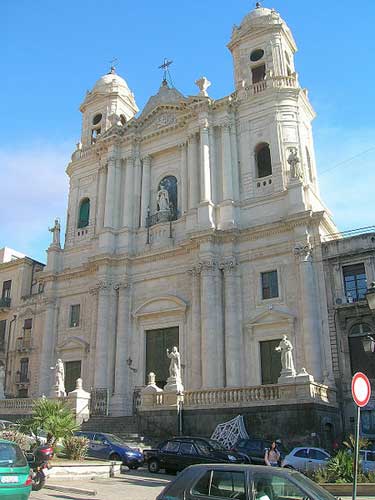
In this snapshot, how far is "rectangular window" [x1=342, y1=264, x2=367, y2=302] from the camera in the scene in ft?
85.7

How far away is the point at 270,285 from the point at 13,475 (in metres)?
20.9

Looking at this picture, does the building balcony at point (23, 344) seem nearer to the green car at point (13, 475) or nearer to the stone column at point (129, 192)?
the stone column at point (129, 192)

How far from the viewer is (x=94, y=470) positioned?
16.6 metres

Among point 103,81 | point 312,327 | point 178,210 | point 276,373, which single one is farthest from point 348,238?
point 103,81

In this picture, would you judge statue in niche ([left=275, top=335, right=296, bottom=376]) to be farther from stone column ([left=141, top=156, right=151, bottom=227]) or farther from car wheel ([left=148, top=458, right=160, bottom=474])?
stone column ([left=141, top=156, right=151, bottom=227])

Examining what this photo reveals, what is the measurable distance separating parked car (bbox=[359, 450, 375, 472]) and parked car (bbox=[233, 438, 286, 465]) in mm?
2917

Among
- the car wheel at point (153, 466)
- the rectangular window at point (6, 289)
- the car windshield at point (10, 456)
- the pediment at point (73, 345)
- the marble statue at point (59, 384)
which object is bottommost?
the car wheel at point (153, 466)

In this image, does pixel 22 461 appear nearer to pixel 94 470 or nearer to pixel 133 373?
pixel 94 470

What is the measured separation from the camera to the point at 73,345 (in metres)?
34.1

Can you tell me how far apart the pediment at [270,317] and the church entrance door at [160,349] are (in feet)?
17.0

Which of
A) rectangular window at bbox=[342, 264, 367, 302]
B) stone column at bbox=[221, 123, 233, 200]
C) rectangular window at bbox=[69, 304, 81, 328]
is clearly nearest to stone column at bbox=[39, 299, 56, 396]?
rectangular window at bbox=[69, 304, 81, 328]

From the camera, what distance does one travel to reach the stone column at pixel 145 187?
3575 cm

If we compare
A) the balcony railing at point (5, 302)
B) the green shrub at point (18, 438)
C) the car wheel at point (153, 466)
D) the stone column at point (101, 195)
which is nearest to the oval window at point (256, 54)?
the stone column at point (101, 195)

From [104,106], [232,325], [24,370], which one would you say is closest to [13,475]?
[232,325]
